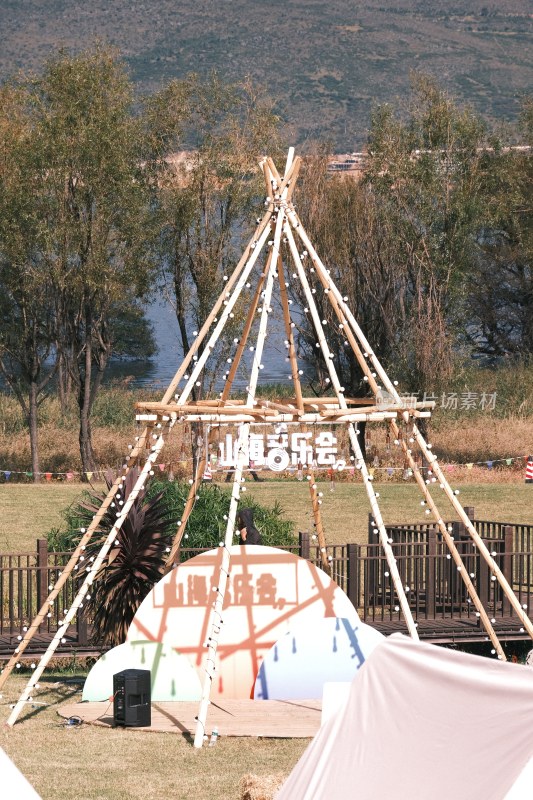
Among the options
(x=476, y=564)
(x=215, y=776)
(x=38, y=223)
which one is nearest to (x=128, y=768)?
(x=215, y=776)

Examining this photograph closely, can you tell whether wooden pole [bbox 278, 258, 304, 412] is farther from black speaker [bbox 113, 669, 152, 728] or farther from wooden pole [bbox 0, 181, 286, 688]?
black speaker [bbox 113, 669, 152, 728]

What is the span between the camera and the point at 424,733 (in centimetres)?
672

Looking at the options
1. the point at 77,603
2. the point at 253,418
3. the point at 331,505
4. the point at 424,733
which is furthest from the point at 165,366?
the point at 424,733

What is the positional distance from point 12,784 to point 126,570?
814 cm

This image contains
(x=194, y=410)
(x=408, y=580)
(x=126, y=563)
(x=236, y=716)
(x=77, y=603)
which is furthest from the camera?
(x=408, y=580)

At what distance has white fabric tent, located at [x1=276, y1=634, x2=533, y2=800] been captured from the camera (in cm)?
619

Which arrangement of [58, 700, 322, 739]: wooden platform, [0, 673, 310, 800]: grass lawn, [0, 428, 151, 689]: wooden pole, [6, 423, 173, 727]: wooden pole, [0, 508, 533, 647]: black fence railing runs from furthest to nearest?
[0, 508, 533, 647]: black fence railing → [0, 428, 151, 689]: wooden pole → [6, 423, 173, 727]: wooden pole → [58, 700, 322, 739]: wooden platform → [0, 673, 310, 800]: grass lawn

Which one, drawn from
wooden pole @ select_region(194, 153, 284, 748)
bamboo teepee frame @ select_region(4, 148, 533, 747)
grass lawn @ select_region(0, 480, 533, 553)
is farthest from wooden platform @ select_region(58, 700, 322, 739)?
grass lawn @ select_region(0, 480, 533, 553)

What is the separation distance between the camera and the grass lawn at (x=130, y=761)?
1027 centimetres

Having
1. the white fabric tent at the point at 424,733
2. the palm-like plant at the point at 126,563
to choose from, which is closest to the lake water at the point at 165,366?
the palm-like plant at the point at 126,563

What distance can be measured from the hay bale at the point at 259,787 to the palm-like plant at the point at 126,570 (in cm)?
545

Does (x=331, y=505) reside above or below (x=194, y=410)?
below

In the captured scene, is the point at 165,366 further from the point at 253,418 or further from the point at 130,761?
the point at 130,761

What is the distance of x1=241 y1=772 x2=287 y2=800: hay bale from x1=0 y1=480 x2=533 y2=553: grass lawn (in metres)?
15.0
